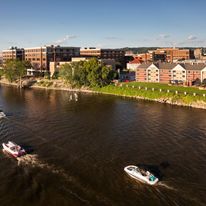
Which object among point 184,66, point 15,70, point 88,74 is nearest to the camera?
point 184,66

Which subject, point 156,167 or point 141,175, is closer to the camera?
point 141,175

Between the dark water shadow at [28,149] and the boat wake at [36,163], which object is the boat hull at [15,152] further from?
the dark water shadow at [28,149]

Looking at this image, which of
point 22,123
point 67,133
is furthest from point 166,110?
point 22,123

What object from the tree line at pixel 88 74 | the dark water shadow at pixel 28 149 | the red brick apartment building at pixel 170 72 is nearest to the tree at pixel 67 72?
the tree line at pixel 88 74

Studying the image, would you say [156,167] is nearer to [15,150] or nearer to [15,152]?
[15,152]

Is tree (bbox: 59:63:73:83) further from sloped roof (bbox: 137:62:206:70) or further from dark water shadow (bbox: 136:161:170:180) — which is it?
dark water shadow (bbox: 136:161:170:180)

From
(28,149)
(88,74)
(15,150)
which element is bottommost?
(28,149)

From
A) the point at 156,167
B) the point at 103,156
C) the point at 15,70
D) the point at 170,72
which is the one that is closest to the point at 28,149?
the point at 103,156
